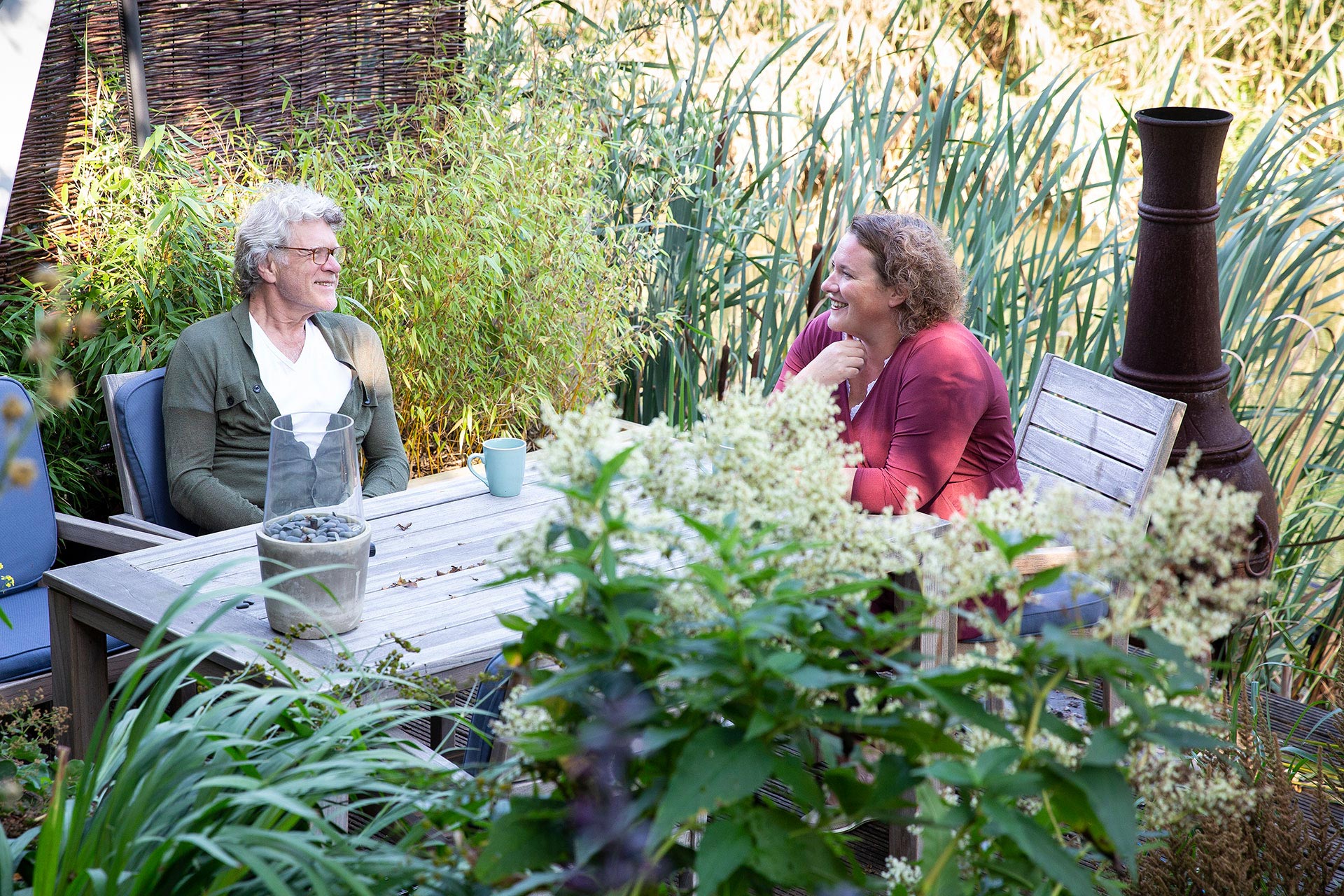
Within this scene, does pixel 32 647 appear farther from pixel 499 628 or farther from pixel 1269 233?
pixel 1269 233

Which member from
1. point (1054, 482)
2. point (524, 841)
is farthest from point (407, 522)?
point (524, 841)

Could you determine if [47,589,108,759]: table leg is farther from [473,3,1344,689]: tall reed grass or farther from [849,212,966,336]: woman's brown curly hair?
[473,3,1344,689]: tall reed grass

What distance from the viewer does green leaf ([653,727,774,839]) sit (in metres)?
0.87

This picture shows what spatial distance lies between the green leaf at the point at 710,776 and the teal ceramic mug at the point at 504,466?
193cm

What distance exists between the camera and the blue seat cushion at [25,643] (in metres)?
2.62

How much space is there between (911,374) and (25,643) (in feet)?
6.58

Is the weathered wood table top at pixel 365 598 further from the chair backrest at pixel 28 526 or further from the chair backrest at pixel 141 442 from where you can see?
the chair backrest at pixel 141 442

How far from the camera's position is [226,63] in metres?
4.04

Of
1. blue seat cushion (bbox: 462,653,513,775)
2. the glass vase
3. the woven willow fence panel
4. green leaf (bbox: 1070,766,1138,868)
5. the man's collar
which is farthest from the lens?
the woven willow fence panel

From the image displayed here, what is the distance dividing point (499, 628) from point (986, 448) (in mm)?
1323

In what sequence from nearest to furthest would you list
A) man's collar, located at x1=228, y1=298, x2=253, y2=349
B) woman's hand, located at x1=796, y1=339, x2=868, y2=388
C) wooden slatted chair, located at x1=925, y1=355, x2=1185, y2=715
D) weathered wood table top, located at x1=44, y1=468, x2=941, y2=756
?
weathered wood table top, located at x1=44, y1=468, x2=941, y2=756
wooden slatted chair, located at x1=925, y1=355, x2=1185, y2=715
woman's hand, located at x1=796, y1=339, x2=868, y2=388
man's collar, located at x1=228, y1=298, x2=253, y2=349

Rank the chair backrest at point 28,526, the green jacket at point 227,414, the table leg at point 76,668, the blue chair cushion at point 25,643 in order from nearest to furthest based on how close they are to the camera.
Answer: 1. the table leg at point 76,668
2. the blue chair cushion at point 25,643
3. the chair backrest at point 28,526
4. the green jacket at point 227,414

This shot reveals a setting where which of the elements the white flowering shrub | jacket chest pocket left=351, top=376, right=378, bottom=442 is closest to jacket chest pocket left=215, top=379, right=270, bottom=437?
jacket chest pocket left=351, top=376, right=378, bottom=442

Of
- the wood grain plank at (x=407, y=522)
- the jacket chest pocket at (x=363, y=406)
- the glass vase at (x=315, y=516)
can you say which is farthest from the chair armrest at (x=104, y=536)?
the glass vase at (x=315, y=516)
